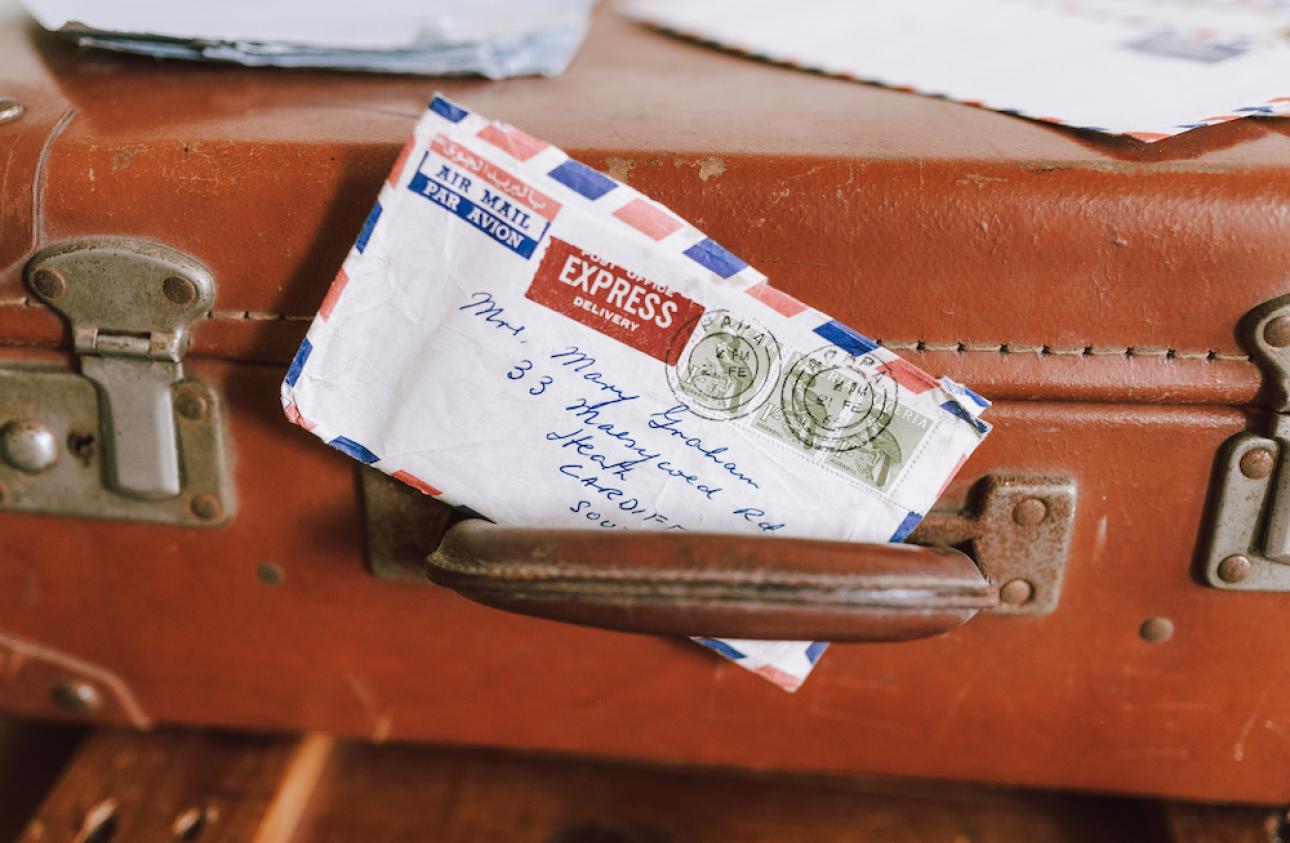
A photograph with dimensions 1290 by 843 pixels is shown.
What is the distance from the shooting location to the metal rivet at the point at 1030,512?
490mm

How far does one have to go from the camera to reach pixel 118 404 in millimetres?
510

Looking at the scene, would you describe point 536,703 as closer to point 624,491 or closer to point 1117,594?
point 624,491

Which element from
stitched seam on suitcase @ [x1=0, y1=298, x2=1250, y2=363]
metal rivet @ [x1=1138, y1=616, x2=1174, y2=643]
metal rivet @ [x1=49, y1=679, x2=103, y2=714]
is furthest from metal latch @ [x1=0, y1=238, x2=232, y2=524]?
metal rivet @ [x1=1138, y1=616, x2=1174, y2=643]

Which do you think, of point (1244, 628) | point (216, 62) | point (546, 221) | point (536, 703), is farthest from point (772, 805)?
point (216, 62)

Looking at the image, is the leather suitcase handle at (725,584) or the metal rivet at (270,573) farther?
the metal rivet at (270,573)

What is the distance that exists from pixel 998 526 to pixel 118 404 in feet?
1.40

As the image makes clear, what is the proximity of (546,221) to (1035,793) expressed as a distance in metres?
0.46

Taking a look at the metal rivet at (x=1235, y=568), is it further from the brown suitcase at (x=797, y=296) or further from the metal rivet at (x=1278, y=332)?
the metal rivet at (x=1278, y=332)

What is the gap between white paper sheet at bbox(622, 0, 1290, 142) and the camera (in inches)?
20.3

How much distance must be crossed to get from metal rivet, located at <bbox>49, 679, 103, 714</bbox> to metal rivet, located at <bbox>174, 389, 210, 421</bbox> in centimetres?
20

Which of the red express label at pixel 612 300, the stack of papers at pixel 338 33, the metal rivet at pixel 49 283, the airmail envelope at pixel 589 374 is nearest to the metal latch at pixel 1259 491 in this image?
the airmail envelope at pixel 589 374

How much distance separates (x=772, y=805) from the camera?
0.62m

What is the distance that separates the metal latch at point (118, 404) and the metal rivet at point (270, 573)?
0.04 metres

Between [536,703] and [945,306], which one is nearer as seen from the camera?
[945,306]
